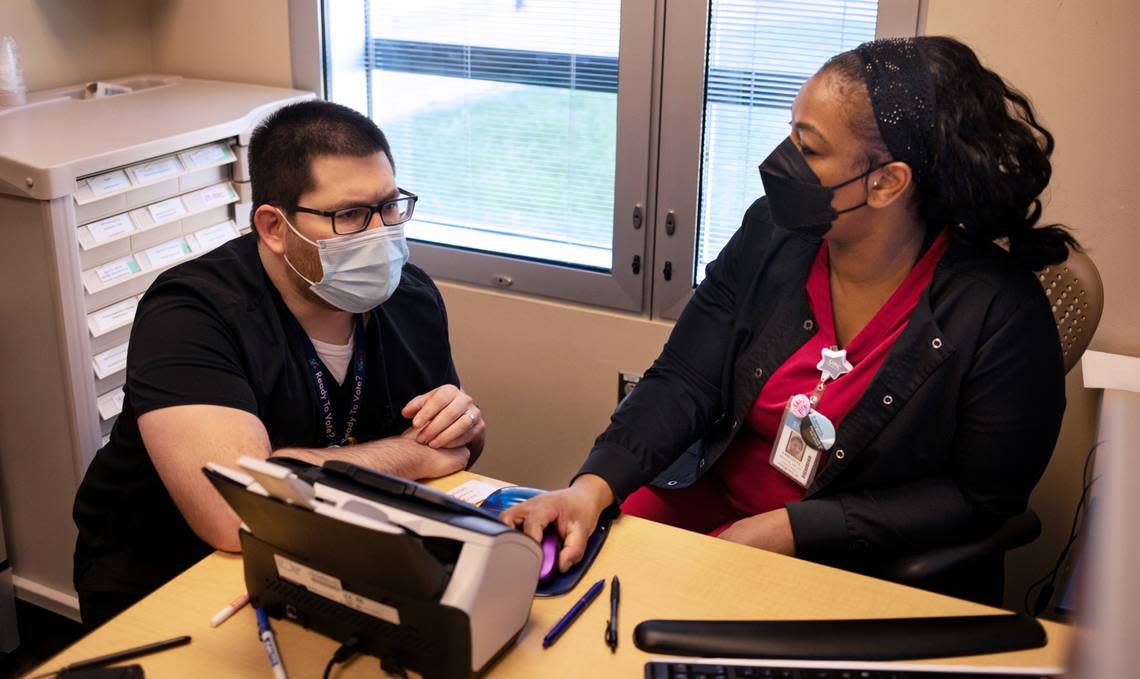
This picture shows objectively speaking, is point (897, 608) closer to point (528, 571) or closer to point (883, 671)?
point (883, 671)

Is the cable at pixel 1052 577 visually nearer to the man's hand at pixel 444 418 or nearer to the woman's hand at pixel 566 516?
the woman's hand at pixel 566 516

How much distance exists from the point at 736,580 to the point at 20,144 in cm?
179

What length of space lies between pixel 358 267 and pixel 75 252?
0.81m

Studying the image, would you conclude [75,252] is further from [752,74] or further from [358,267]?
[752,74]

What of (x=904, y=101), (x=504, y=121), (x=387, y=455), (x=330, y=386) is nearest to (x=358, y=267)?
(x=330, y=386)

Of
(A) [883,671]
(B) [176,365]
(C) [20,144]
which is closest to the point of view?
(A) [883,671]

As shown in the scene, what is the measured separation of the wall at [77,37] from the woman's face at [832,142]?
2.07 meters

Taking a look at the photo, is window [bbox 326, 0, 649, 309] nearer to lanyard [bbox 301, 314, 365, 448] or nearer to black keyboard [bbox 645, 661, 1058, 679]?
lanyard [bbox 301, 314, 365, 448]

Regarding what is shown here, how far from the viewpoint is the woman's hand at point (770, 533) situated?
1785mm

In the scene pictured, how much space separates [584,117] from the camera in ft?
9.12

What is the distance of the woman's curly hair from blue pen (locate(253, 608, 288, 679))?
3.93ft

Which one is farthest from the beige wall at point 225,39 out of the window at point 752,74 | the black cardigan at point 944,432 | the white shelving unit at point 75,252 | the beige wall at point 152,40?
the black cardigan at point 944,432

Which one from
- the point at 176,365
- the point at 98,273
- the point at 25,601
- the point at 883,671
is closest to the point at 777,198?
the point at 883,671

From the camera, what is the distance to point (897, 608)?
1.41 m
